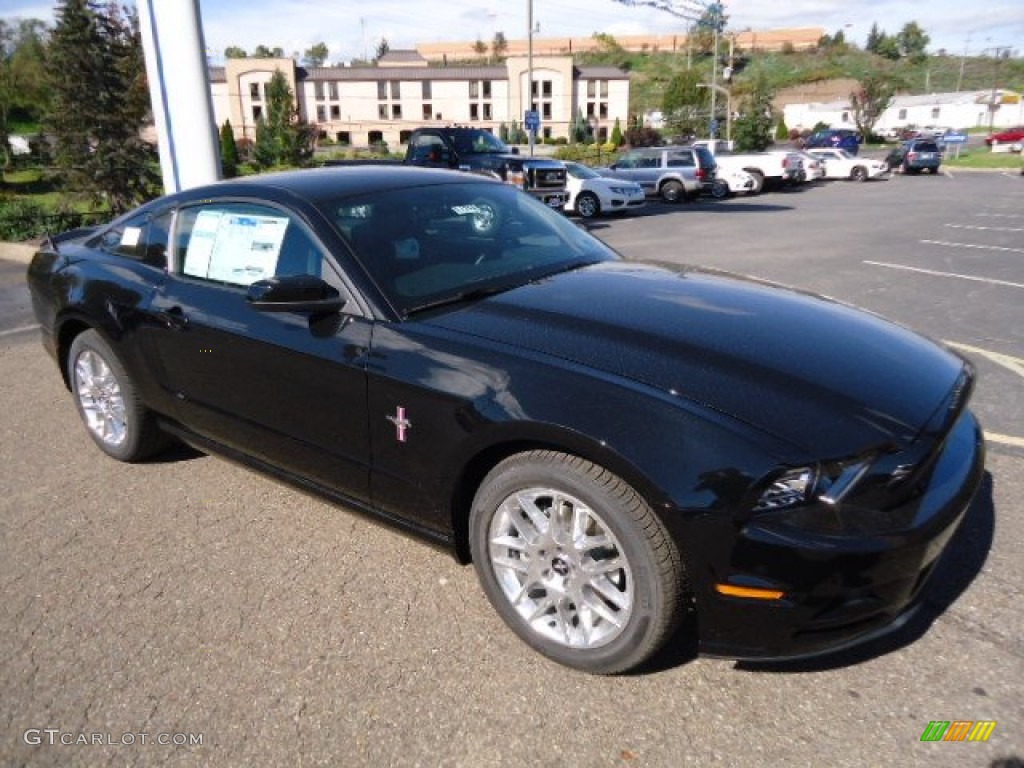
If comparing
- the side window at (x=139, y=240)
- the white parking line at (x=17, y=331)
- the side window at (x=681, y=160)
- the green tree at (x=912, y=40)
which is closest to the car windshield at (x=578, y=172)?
the side window at (x=681, y=160)

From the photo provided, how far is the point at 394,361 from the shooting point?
2.61m

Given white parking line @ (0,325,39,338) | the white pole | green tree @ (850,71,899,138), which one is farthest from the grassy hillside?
white parking line @ (0,325,39,338)

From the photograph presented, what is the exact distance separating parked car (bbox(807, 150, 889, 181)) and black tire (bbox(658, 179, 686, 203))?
1217cm

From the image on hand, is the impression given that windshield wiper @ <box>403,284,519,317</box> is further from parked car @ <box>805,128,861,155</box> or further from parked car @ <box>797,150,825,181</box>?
→ parked car @ <box>805,128,861,155</box>

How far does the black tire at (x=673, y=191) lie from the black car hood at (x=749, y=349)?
764 inches

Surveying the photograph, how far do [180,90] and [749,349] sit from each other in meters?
8.27

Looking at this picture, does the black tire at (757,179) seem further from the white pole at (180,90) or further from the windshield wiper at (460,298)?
the windshield wiper at (460,298)

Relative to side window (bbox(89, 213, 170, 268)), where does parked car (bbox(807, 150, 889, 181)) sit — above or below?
below

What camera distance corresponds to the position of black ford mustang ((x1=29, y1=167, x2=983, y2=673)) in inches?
80.0

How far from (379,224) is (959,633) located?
257 cm

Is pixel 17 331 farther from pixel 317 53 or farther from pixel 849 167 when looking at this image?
pixel 317 53

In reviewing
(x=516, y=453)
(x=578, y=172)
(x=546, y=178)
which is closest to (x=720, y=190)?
(x=578, y=172)

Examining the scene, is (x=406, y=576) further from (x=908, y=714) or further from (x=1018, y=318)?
(x=1018, y=318)

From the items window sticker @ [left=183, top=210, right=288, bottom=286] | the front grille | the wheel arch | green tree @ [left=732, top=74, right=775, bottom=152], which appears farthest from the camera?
green tree @ [left=732, top=74, right=775, bottom=152]
